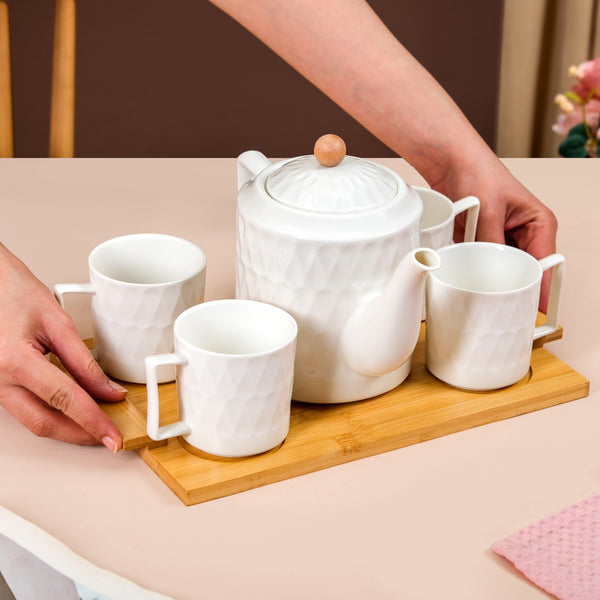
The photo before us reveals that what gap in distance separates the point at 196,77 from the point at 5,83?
132 cm

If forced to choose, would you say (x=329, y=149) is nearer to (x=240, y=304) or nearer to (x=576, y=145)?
(x=240, y=304)

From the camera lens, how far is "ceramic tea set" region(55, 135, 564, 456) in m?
0.73

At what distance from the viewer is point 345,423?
2.66 ft

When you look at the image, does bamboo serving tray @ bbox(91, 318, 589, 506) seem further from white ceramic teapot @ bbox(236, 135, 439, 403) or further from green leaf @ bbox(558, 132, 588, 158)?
green leaf @ bbox(558, 132, 588, 158)

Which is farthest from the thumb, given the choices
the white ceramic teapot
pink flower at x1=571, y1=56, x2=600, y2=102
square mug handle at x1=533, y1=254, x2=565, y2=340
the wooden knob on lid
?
pink flower at x1=571, y1=56, x2=600, y2=102

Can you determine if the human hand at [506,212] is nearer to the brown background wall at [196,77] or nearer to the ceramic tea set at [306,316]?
the ceramic tea set at [306,316]

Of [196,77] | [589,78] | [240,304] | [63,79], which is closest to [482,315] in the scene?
[240,304]

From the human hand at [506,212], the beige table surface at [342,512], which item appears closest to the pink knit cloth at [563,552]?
the beige table surface at [342,512]

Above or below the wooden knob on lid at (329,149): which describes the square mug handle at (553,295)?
below

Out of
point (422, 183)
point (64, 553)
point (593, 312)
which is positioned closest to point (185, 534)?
point (64, 553)

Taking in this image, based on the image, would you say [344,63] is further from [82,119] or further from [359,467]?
[82,119]

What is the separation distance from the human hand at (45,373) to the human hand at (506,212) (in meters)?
0.46

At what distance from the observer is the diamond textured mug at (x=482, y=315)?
0.82 meters

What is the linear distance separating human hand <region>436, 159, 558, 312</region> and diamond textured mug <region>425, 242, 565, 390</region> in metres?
0.13
